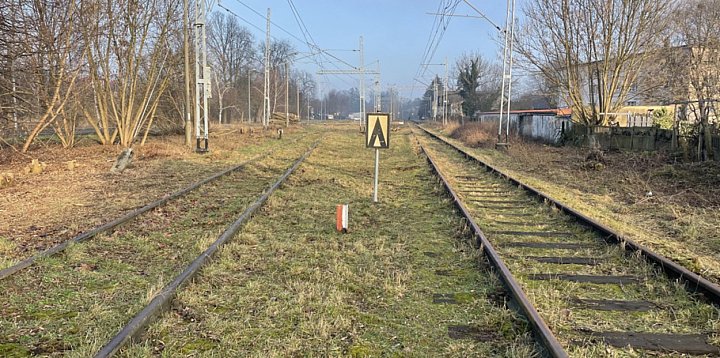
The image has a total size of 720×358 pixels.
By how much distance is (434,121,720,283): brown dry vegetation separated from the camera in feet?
23.4

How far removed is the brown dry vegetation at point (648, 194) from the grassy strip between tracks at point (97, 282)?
5925mm

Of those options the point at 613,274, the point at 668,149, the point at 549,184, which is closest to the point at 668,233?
the point at 613,274

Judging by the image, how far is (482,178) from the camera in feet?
48.1

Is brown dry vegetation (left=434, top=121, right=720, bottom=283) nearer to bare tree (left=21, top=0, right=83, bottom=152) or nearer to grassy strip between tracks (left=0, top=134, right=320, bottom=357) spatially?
grassy strip between tracks (left=0, top=134, right=320, bottom=357)

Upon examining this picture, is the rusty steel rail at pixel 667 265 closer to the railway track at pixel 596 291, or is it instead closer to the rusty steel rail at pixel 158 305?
the railway track at pixel 596 291

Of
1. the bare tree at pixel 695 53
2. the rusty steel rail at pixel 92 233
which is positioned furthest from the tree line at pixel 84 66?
the bare tree at pixel 695 53

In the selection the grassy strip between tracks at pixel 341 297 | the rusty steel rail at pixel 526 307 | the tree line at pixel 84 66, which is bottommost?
the grassy strip between tracks at pixel 341 297

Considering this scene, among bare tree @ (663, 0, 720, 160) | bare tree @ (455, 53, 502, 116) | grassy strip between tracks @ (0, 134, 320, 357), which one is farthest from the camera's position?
bare tree @ (455, 53, 502, 116)

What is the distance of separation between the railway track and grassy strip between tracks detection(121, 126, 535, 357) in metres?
0.34

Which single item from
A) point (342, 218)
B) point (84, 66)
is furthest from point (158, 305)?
point (84, 66)

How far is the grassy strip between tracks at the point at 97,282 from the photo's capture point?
12.9 feet

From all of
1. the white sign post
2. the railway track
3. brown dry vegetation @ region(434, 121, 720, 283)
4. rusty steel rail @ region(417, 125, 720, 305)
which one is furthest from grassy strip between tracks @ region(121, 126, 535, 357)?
brown dry vegetation @ region(434, 121, 720, 283)

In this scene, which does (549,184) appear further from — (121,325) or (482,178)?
(121,325)

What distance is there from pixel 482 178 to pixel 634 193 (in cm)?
414
